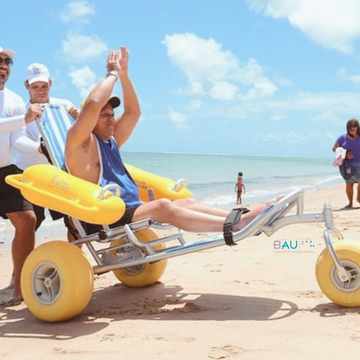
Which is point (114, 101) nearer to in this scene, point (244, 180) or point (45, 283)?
point (45, 283)

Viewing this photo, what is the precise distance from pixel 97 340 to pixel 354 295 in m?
1.63

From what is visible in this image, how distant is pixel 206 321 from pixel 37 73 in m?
2.69

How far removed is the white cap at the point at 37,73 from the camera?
186 inches

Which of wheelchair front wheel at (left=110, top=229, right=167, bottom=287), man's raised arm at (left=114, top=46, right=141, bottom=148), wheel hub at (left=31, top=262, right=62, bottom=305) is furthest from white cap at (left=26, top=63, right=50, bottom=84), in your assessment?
wheel hub at (left=31, top=262, right=62, bottom=305)

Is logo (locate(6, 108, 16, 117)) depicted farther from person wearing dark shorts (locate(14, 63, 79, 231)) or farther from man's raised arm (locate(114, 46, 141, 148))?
man's raised arm (locate(114, 46, 141, 148))

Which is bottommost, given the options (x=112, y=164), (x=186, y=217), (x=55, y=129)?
(x=186, y=217)

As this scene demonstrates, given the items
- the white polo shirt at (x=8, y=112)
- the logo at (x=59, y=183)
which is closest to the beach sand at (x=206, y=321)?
the logo at (x=59, y=183)

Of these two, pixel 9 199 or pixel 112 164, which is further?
pixel 9 199

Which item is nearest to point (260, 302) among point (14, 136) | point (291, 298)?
point (291, 298)

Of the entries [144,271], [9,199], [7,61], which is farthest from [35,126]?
[144,271]

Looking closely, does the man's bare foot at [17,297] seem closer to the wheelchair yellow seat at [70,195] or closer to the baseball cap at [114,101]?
the wheelchair yellow seat at [70,195]

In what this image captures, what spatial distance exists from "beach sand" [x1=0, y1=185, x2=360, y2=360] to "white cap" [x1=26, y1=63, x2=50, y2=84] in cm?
192

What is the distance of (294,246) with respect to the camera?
19.0 ft

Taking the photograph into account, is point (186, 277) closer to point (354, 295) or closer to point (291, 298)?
point (291, 298)
